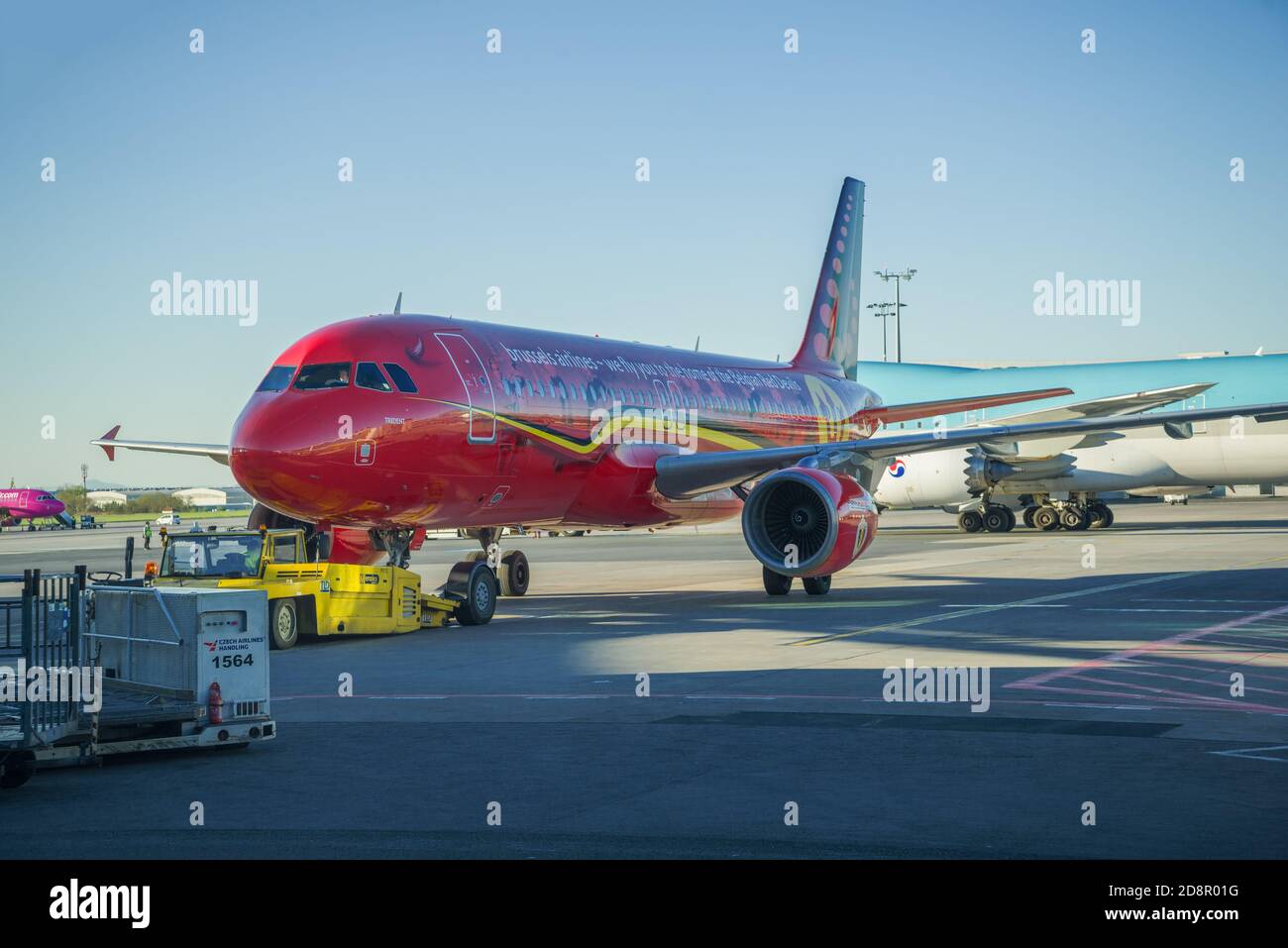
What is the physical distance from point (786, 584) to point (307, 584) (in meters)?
8.20

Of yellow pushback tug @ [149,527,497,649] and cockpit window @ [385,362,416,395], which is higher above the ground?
cockpit window @ [385,362,416,395]

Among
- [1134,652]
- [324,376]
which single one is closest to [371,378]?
[324,376]

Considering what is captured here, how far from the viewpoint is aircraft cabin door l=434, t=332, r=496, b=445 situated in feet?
59.8

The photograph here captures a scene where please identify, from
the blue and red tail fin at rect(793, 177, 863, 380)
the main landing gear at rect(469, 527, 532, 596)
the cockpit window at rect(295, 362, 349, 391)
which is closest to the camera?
the cockpit window at rect(295, 362, 349, 391)

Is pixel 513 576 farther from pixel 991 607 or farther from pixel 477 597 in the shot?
pixel 991 607

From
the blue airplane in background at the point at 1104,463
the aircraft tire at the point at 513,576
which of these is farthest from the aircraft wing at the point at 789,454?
the blue airplane in background at the point at 1104,463

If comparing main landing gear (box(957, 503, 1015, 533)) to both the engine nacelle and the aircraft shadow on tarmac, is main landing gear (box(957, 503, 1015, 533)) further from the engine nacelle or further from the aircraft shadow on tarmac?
the engine nacelle

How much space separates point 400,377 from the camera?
687 inches

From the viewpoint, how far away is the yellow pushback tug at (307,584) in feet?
56.0

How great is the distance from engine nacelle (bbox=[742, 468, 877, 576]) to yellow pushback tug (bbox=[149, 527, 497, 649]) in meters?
4.27

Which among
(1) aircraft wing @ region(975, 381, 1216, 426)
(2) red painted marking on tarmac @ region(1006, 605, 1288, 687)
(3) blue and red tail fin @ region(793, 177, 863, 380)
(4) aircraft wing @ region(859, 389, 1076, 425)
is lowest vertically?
(2) red painted marking on tarmac @ region(1006, 605, 1288, 687)
